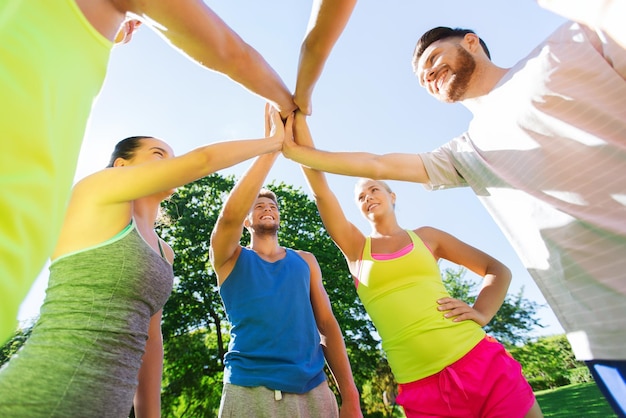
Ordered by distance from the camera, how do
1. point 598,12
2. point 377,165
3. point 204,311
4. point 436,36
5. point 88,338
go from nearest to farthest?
point 598,12 < point 88,338 < point 377,165 < point 436,36 < point 204,311

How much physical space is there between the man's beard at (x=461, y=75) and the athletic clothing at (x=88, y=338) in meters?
2.01

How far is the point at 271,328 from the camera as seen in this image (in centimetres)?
276

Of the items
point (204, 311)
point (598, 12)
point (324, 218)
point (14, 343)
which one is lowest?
point (598, 12)

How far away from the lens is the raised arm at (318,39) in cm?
186

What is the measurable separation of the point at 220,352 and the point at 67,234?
13.8 m

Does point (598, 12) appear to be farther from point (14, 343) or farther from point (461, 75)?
point (14, 343)

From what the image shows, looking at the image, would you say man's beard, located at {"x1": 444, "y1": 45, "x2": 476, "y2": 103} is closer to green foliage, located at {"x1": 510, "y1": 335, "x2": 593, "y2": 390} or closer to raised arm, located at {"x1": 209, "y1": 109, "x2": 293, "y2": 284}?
raised arm, located at {"x1": 209, "y1": 109, "x2": 293, "y2": 284}

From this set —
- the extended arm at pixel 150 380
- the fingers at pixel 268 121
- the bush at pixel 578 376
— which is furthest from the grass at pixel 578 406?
the extended arm at pixel 150 380

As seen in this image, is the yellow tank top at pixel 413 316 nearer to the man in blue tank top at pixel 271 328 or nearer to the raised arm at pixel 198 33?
the man in blue tank top at pixel 271 328

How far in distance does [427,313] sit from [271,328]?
3.59 feet

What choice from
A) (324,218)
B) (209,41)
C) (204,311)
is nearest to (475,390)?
(324,218)

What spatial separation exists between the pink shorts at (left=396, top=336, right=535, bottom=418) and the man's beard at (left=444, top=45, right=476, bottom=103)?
1.64 m

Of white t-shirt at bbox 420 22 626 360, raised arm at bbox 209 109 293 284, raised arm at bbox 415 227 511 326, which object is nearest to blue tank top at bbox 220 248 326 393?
raised arm at bbox 209 109 293 284

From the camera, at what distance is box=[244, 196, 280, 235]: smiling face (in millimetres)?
3590
